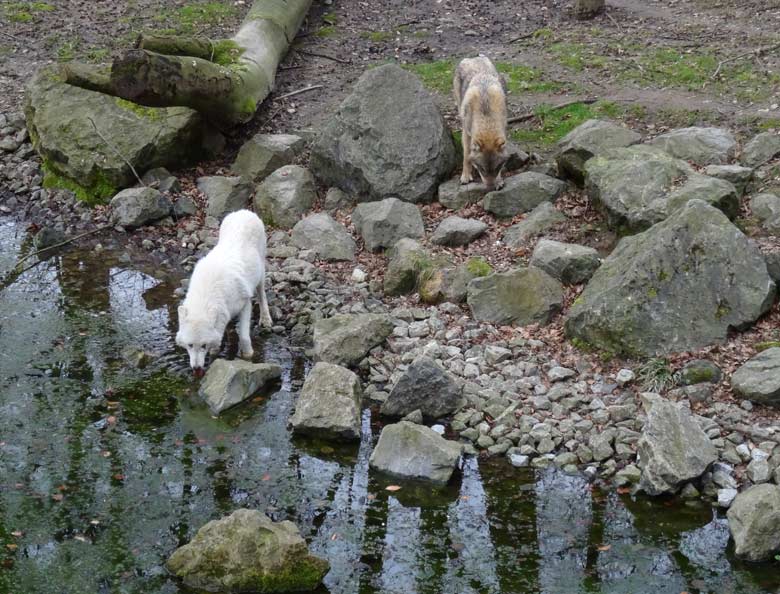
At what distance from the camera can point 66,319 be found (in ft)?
36.7

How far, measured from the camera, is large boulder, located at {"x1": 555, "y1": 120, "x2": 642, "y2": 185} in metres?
12.6

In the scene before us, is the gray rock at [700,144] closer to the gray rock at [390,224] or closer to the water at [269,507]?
the gray rock at [390,224]

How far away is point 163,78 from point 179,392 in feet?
19.7

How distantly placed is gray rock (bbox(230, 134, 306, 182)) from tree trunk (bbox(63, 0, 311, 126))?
0.54 metres

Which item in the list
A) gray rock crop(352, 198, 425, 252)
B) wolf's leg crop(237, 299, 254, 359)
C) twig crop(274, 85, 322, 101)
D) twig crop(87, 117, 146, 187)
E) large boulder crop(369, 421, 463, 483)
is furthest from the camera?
twig crop(274, 85, 322, 101)

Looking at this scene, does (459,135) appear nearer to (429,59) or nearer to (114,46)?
(429,59)

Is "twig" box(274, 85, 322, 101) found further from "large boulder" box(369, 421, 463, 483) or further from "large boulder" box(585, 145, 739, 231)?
"large boulder" box(369, 421, 463, 483)

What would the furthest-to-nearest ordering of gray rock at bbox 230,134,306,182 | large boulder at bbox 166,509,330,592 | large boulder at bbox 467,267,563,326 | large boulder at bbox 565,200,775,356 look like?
1. gray rock at bbox 230,134,306,182
2. large boulder at bbox 467,267,563,326
3. large boulder at bbox 565,200,775,356
4. large boulder at bbox 166,509,330,592

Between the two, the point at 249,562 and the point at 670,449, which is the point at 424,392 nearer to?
the point at 670,449

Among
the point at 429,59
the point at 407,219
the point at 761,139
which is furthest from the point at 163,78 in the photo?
the point at 761,139

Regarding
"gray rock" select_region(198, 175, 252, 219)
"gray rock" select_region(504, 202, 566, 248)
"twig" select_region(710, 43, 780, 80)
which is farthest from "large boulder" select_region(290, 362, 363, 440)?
"twig" select_region(710, 43, 780, 80)

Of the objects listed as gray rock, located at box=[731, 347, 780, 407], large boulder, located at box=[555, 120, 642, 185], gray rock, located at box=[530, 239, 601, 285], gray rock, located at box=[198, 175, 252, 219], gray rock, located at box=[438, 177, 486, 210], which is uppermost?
large boulder, located at box=[555, 120, 642, 185]

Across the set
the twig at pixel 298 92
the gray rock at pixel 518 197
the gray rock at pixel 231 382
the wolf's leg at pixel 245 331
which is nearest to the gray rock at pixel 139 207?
the twig at pixel 298 92

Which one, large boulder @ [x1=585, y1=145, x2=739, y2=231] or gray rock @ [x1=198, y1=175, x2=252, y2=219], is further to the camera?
gray rock @ [x1=198, y1=175, x2=252, y2=219]
